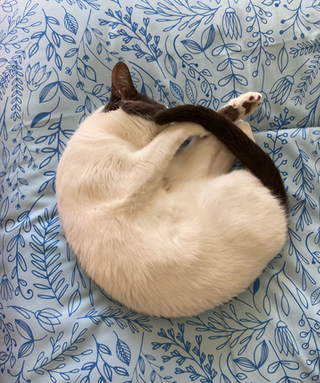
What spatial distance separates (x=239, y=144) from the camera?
39.6 inches

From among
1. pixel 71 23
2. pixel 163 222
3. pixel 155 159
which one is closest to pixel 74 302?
Result: pixel 163 222

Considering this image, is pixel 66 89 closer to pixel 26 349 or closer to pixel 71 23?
pixel 71 23

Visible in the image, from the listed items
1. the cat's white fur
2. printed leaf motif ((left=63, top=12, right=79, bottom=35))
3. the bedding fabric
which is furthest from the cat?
printed leaf motif ((left=63, top=12, right=79, bottom=35))

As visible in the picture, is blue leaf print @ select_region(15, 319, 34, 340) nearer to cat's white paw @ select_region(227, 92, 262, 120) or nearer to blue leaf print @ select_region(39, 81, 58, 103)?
blue leaf print @ select_region(39, 81, 58, 103)

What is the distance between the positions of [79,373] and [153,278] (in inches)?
14.1

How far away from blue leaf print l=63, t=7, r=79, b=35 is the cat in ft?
1.05

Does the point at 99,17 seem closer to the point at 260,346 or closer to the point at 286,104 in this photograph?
the point at 286,104

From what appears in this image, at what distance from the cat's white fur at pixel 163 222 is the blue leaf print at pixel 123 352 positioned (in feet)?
0.38

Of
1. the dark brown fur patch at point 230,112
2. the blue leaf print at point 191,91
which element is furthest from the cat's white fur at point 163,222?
the blue leaf print at point 191,91

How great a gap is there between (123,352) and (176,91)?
959 mm

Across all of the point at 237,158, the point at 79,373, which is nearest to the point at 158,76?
the point at 237,158

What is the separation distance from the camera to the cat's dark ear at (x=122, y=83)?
1119mm

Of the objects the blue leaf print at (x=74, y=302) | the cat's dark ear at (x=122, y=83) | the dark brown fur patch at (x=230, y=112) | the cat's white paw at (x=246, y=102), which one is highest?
the cat's dark ear at (x=122, y=83)

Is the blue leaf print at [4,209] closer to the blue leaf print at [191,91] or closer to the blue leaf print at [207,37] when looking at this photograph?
the blue leaf print at [191,91]
